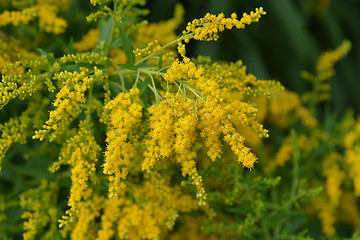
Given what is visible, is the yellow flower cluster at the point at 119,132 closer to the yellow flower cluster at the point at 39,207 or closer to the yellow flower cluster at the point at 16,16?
the yellow flower cluster at the point at 39,207

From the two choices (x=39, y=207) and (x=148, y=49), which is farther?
(x=39, y=207)

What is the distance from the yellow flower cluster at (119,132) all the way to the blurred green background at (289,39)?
4.05 feet

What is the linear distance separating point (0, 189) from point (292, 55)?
2278 millimetres

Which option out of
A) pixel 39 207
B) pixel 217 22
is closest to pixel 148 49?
pixel 217 22

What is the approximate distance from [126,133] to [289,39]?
205 centimetres

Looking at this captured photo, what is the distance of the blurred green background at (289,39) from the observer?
7.79 ft

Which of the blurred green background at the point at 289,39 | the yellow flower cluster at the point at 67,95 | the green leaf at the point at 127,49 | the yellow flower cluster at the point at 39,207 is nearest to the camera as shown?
the yellow flower cluster at the point at 67,95

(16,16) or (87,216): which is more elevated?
(16,16)

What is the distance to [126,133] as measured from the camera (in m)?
1.08

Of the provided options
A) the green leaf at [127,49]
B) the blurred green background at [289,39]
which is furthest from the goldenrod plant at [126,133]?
the blurred green background at [289,39]

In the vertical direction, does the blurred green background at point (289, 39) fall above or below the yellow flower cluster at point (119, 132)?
above

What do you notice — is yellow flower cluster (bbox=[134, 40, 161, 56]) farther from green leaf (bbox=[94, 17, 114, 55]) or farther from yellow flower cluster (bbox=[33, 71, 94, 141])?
green leaf (bbox=[94, 17, 114, 55])

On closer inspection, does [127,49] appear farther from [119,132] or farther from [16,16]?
[16,16]

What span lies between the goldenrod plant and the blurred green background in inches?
25.0
